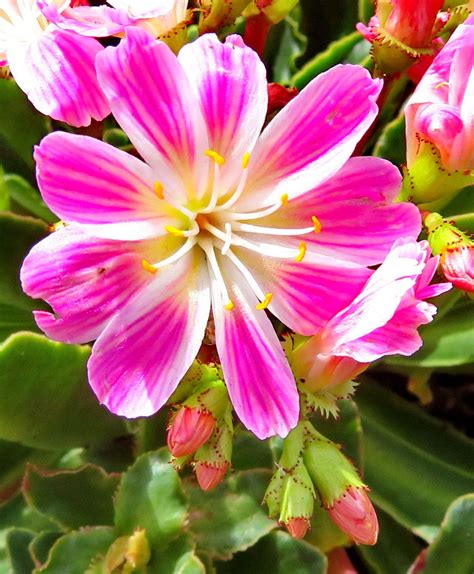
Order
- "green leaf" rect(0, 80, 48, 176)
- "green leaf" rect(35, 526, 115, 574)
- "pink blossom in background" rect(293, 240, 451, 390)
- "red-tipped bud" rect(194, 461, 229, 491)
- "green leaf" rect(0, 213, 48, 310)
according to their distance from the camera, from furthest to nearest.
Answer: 1. "green leaf" rect(0, 80, 48, 176)
2. "green leaf" rect(0, 213, 48, 310)
3. "green leaf" rect(35, 526, 115, 574)
4. "red-tipped bud" rect(194, 461, 229, 491)
5. "pink blossom in background" rect(293, 240, 451, 390)

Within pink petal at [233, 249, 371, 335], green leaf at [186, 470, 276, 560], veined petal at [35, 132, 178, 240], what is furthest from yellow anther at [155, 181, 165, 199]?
green leaf at [186, 470, 276, 560]

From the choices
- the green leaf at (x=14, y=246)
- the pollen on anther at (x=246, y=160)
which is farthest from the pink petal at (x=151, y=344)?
the green leaf at (x=14, y=246)

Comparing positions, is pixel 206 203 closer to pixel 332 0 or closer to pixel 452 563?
pixel 452 563

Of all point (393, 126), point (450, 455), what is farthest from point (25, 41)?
point (450, 455)

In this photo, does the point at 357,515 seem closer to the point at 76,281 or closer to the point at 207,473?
the point at 207,473

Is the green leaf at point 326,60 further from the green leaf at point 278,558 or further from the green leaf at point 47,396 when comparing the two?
the green leaf at point 278,558

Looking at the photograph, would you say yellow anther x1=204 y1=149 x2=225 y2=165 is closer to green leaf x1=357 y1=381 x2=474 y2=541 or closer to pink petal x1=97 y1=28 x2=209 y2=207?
pink petal x1=97 y1=28 x2=209 y2=207

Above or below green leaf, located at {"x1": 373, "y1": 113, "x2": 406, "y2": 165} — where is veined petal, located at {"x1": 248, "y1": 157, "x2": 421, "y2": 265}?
above
